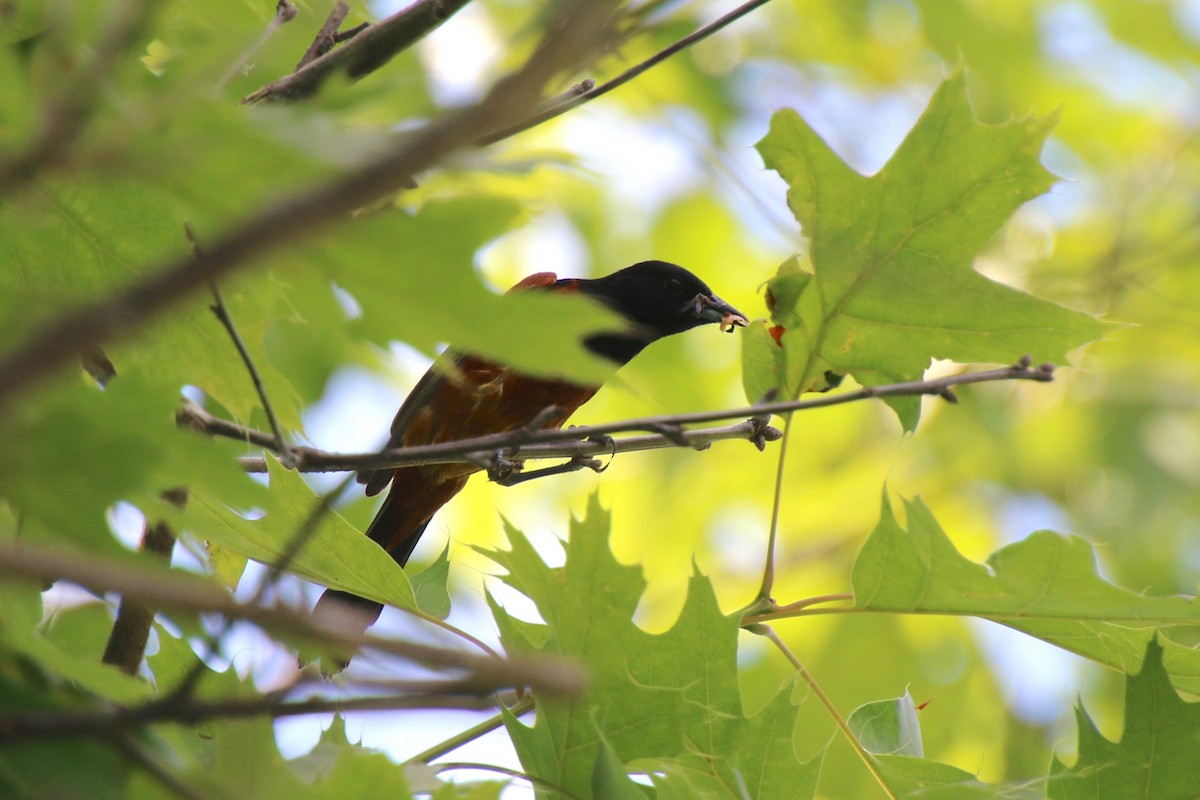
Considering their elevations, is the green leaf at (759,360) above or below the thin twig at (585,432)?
above

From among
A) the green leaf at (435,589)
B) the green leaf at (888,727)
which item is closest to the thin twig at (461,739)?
the green leaf at (435,589)

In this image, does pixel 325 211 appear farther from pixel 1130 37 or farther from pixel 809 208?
pixel 1130 37

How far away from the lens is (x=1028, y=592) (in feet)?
8.14

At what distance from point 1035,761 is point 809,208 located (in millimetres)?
5150

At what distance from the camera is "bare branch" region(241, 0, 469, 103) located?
2145 mm

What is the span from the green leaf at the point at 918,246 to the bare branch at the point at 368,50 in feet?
2.68

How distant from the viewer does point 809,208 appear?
2.66 m

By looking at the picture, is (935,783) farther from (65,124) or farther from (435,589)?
(65,124)

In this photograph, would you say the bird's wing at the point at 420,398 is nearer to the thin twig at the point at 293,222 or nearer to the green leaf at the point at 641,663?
the green leaf at the point at 641,663

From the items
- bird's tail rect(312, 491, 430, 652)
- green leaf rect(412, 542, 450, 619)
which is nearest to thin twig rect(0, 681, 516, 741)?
green leaf rect(412, 542, 450, 619)

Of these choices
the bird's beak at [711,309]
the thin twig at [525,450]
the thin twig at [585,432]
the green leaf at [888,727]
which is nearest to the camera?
the thin twig at [585,432]

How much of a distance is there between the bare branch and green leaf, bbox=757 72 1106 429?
818mm

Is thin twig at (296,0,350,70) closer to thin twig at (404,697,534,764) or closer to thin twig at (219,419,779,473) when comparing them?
thin twig at (219,419,779,473)

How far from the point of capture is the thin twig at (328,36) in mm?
2408
